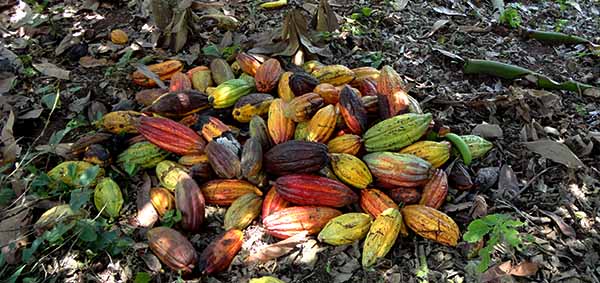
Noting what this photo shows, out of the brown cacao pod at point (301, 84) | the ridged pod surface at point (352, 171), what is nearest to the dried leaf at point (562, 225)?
the ridged pod surface at point (352, 171)

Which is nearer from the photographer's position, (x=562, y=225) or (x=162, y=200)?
(x=562, y=225)

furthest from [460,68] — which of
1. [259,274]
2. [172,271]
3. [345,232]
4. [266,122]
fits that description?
[172,271]

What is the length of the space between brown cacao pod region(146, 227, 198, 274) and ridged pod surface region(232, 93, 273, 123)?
2.27 ft

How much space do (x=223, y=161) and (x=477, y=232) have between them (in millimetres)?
1116

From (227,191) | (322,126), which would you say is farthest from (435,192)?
(227,191)

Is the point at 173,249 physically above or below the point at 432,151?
below

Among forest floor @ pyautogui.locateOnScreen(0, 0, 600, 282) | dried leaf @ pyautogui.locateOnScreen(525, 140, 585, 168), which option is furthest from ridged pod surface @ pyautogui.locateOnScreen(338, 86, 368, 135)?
dried leaf @ pyautogui.locateOnScreen(525, 140, 585, 168)

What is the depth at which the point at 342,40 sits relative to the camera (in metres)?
3.17

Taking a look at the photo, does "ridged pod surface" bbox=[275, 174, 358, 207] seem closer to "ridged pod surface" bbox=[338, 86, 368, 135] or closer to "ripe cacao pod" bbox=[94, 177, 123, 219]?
"ridged pod surface" bbox=[338, 86, 368, 135]

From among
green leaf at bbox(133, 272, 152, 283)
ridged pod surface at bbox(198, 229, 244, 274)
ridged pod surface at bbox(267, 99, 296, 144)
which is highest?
ridged pod surface at bbox(267, 99, 296, 144)

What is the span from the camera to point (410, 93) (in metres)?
2.74

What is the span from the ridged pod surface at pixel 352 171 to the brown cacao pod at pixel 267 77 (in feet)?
2.11

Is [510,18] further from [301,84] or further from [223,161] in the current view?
[223,161]

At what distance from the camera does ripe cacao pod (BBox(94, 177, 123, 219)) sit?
2.14 meters
